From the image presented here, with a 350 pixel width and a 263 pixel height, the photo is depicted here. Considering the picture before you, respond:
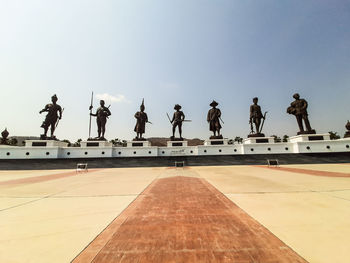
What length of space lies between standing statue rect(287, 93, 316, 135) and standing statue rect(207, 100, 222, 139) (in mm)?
10211

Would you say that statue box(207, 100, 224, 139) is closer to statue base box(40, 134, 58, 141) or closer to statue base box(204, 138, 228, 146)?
statue base box(204, 138, 228, 146)

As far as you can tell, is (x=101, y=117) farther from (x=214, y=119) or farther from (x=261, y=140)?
(x=261, y=140)

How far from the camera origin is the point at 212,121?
23.2m

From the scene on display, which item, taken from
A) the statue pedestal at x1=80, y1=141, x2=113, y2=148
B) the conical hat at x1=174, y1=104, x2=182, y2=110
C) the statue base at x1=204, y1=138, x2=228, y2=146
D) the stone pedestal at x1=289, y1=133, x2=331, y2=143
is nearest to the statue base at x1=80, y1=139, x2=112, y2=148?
the statue pedestal at x1=80, y1=141, x2=113, y2=148

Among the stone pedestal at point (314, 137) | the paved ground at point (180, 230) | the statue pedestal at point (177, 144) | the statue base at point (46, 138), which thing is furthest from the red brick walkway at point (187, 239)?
the statue base at point (46, 138)

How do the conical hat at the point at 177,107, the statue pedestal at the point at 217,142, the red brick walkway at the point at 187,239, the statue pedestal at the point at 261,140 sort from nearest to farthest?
the red brick walkway at the point at 187,239 → the statue pedestal at the point at 261,140 → the statue pedestal at the point at 217,142 → the conical hat at the point at 177,107

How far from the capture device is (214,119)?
23078mm

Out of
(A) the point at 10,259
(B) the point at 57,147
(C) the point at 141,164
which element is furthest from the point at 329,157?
(B) the point at 57,147

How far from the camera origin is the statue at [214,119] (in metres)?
22.8

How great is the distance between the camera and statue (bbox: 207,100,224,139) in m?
22.8

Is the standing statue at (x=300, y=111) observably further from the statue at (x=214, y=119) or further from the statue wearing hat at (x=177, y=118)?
the statue wearing hat at (x=177, y=118)

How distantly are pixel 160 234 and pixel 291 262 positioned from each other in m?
1.69

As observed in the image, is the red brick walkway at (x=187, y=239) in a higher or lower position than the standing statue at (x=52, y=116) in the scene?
lower

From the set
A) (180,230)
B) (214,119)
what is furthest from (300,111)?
(180,230)
